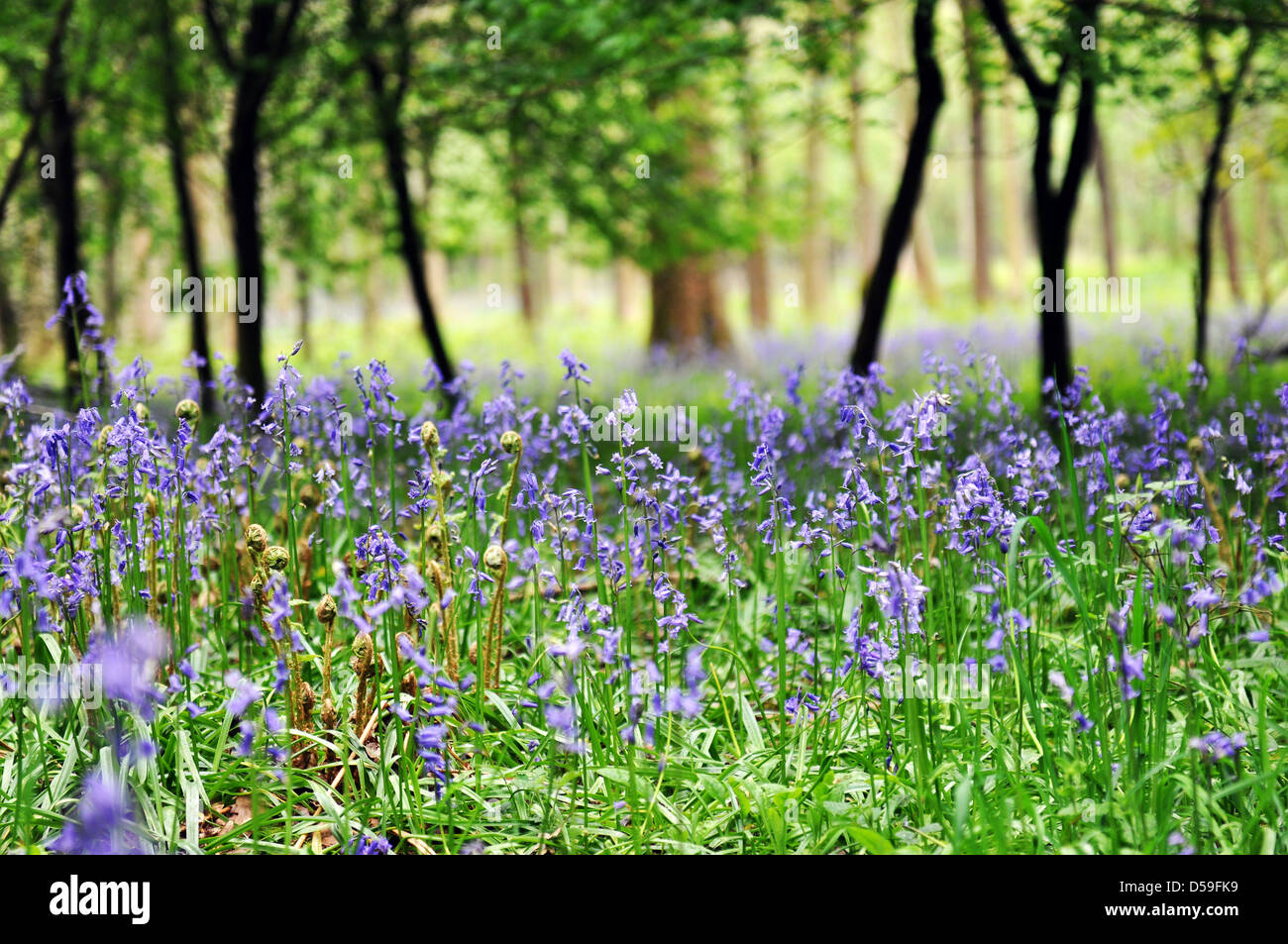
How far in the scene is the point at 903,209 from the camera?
24.2 feet

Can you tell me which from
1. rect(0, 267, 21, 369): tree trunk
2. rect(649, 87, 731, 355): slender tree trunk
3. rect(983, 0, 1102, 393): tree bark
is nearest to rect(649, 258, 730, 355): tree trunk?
rect(649, 87, 731, 355): slender tree trunk

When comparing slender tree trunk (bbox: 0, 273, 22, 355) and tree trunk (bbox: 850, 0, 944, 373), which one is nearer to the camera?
tree trunk (bbox: 850, 0, 944, 373)

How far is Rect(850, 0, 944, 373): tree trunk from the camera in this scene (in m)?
6.99

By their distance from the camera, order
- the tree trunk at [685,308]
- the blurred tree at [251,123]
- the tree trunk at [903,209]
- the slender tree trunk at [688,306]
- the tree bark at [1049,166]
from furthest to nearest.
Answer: the tree trunk at [685,308] < the slender tree trunk at [688,306] < the blurred tree at [251,123] < the tree trunk at [903,209] < the tree bark at [1049,166]

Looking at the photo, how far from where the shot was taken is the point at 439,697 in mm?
2207

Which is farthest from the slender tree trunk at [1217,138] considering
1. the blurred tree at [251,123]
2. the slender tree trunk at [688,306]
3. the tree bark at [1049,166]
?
the slender tree trunk at [688,306]

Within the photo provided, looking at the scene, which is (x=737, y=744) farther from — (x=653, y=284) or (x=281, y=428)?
(x=653, y=284)

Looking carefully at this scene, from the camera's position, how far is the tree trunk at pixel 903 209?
6.99 metres

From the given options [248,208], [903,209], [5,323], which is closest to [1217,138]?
[903,209]

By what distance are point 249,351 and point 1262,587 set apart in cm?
825

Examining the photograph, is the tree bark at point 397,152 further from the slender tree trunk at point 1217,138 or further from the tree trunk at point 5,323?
the slender tree trunk at point 1217,138

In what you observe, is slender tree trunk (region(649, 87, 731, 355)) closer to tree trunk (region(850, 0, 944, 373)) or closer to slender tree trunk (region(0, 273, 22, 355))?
tree trunk (region(850, 0, 944, 373))

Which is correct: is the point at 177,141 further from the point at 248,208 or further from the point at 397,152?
the point at 397,152
